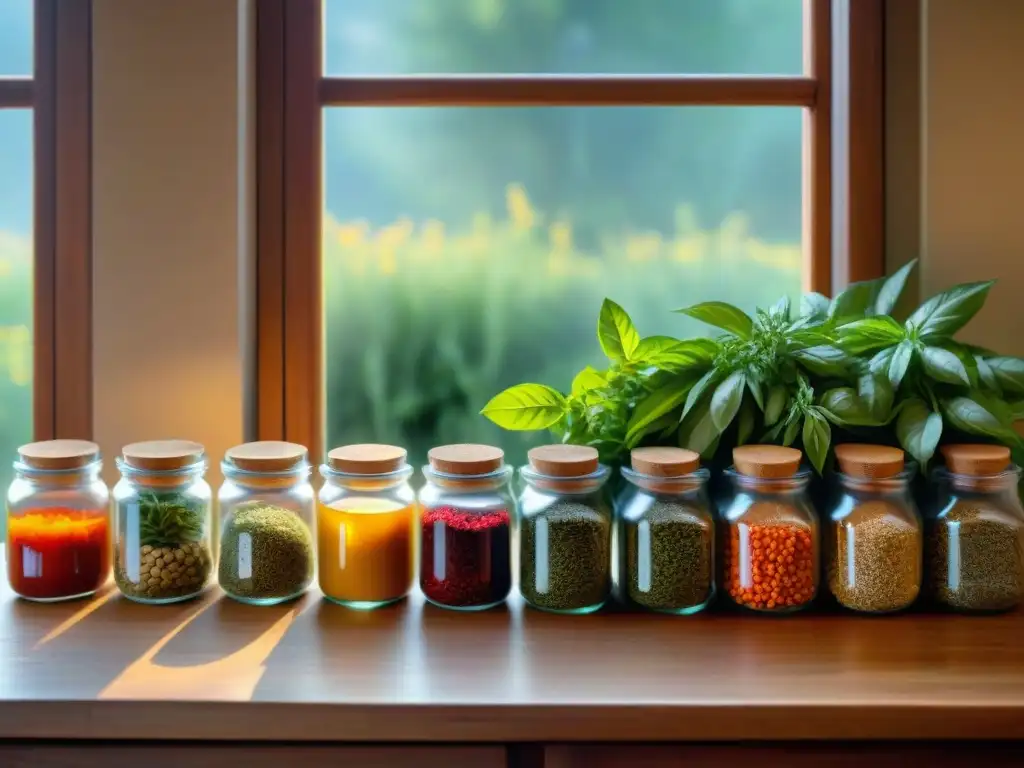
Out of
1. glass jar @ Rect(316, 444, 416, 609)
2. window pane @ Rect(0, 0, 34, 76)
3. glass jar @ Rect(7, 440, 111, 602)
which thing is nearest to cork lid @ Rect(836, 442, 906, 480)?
glass jar @ Rect(316, 444, 416, 609)

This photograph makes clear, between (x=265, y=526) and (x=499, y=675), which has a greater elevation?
(x=265, y=526)

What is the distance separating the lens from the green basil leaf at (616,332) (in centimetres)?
107

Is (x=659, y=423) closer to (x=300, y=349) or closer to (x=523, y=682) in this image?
(x=523, y=682)

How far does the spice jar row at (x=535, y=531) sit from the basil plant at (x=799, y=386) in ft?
0.14

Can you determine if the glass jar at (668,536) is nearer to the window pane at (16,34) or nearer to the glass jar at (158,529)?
the glass jar at (158,529)

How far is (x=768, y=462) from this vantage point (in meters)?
0.96

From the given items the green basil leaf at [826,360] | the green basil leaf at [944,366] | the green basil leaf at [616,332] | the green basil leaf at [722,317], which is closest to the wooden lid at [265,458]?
the green basil leaf at [616,332]

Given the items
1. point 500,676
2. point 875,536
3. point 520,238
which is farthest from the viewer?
point 520,238

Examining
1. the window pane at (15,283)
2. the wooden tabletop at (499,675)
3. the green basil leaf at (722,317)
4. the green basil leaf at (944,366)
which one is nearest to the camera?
the wooden tabletop at (499,675)

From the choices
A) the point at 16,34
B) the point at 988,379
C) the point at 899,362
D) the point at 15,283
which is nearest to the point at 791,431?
the point at 899,362

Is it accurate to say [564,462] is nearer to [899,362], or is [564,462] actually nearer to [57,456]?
[899,362]

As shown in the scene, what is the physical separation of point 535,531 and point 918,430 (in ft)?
1.47

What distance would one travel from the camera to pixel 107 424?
125 centimetres

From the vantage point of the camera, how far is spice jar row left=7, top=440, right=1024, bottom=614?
37.9 inches
